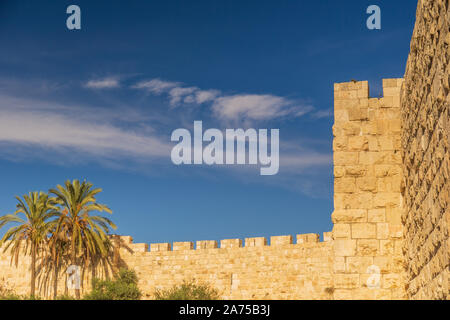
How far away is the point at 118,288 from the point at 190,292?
2.59 m

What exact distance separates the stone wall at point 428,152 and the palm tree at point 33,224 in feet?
56.0

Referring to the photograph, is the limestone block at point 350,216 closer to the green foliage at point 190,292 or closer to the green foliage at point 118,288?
the green foliage at point 190,292

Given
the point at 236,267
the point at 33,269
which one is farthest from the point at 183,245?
the point at 33,269

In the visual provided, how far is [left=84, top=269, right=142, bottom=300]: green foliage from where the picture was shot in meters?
20.4

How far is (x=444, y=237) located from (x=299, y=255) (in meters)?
14.3

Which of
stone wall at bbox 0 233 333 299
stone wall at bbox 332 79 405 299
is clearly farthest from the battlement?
stone wall at bbox 332 79 405 299

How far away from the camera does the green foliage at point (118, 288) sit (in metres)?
20.4

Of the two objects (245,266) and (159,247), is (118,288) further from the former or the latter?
(245,266)

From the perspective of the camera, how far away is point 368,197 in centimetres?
772

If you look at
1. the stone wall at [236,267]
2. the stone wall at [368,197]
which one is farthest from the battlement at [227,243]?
the stone wall at [368,197]

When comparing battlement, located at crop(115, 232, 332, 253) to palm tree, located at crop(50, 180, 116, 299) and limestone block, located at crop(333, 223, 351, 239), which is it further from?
limestone block, located at crop(333, 223, 351, 239)

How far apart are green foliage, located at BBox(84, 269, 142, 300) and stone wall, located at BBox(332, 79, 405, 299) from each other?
13.8 metres
